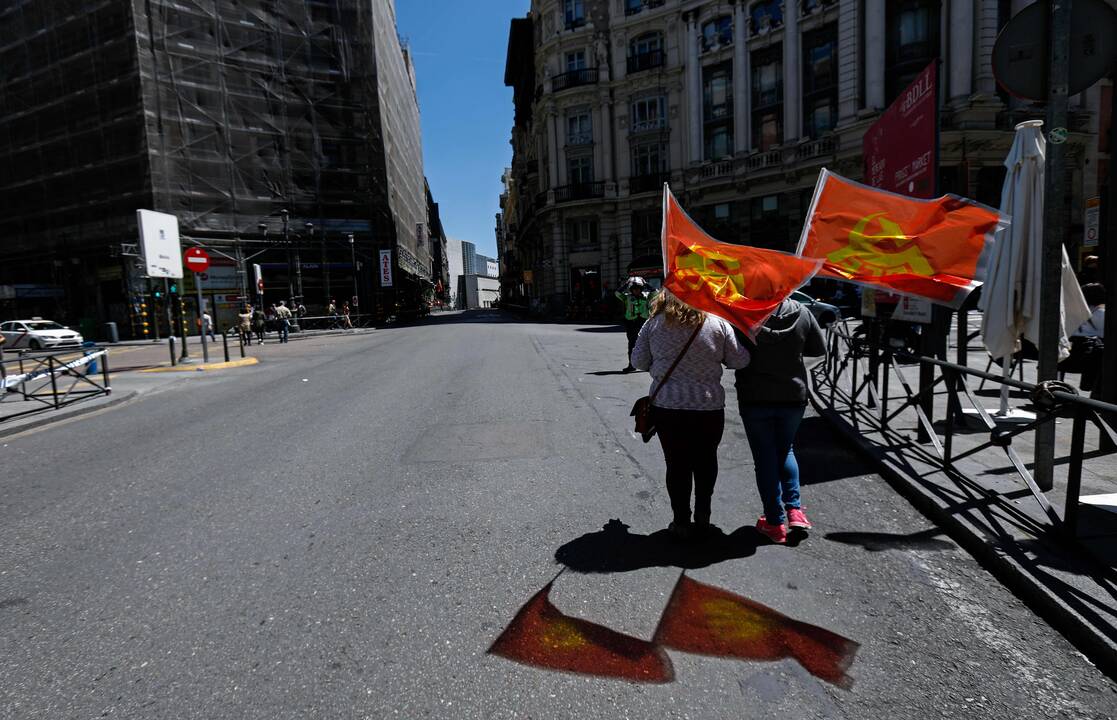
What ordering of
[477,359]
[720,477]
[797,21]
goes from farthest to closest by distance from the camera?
[797,21] < [477,359] < [720,477]

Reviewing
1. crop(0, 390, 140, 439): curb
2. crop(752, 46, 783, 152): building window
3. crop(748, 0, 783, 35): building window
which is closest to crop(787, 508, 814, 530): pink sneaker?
crop(0, 390, 140, 439): curb

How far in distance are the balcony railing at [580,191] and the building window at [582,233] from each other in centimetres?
158

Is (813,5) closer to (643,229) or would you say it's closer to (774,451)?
(643,229)

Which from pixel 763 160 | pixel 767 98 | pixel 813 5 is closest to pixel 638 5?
pixel 767 98

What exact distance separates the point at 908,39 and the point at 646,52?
53.0 feet

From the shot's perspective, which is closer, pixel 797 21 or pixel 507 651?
pixel 507 651

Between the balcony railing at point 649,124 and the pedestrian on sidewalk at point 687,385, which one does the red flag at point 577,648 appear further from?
the balcony railing at point 649,124

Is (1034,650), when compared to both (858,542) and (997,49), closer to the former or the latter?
(858,542)

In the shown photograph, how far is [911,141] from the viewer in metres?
6.22

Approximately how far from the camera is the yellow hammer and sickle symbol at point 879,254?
427 centimetres

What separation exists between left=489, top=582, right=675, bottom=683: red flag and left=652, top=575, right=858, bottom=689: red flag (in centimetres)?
16

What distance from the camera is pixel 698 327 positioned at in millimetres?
3500

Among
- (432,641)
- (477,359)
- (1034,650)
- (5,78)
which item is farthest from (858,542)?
(5,78)

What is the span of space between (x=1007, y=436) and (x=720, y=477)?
2019 mm
